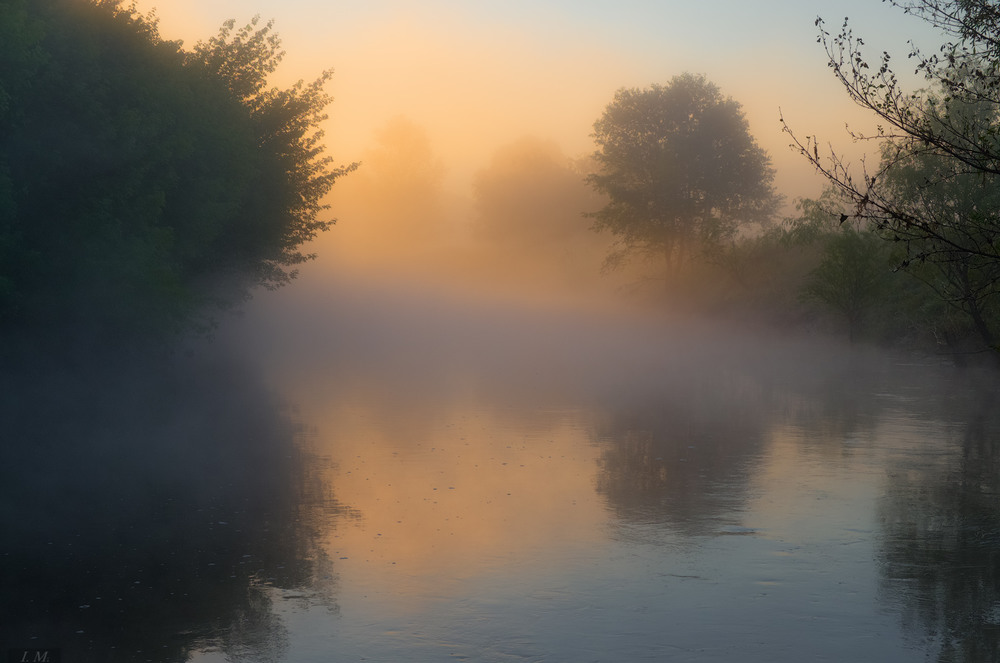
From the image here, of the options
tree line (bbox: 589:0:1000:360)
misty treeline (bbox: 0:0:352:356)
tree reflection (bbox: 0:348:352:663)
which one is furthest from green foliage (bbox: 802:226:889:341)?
tree reflection (bbox: 0:348:352:663)

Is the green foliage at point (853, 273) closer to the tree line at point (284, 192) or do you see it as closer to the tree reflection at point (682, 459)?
the tree line at point (284, 192)

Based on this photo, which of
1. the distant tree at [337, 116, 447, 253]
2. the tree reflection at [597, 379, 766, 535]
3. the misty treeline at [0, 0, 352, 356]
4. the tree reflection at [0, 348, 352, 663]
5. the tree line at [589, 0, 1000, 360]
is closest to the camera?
the tree reflection at [0, 348, 352, 663]

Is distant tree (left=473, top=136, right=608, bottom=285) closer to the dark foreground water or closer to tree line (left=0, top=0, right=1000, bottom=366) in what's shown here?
tree line (left=0, top=0, right=1000, bottom=366)

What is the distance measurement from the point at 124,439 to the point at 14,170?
658 centimetres

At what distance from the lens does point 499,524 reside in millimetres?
10969

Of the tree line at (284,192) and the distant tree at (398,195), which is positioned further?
the distant tree at (398,195)

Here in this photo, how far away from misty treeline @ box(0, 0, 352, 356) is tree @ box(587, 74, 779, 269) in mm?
34897

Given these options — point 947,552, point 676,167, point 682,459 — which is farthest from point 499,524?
point 676,167

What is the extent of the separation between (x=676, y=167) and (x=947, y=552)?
5410cm

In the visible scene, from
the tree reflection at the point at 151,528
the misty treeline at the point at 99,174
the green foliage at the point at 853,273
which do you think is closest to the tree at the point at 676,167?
the green foliage at the point at 853,273

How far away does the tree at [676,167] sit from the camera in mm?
62250

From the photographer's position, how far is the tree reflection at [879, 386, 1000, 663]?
7.42 m

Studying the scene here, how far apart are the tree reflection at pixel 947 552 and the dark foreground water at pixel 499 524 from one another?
4 centimetres

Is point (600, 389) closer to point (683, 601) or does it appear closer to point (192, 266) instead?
point (192, 266)
